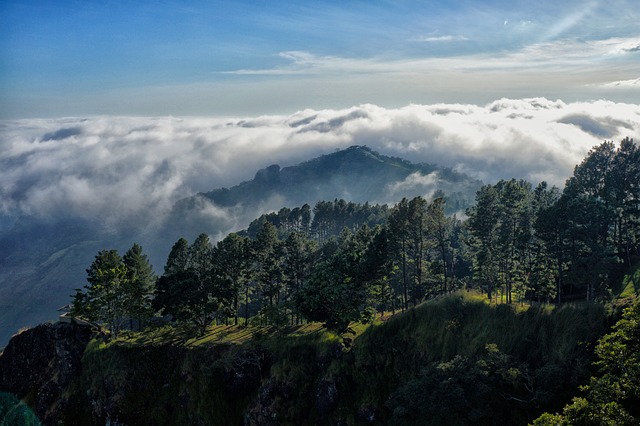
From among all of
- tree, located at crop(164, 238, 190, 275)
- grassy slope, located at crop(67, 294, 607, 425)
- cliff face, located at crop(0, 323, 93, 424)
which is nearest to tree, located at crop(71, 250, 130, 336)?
cliff face, located at crop(0, 323, 93, 424)

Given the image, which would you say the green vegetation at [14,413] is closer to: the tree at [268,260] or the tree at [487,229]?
the tree at [268,260]

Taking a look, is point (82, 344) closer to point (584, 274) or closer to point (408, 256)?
point (408, 256)

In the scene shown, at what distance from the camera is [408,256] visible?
118 m

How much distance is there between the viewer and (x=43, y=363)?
82312 mm

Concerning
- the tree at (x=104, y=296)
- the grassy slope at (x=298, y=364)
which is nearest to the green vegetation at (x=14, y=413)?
the grassy slope at (x=298, y=364)

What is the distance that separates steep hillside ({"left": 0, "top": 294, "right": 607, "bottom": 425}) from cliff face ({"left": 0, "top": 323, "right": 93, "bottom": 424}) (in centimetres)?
40

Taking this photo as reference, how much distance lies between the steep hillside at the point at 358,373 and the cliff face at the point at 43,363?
400 mm

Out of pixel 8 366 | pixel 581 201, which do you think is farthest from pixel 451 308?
pixel 8 366

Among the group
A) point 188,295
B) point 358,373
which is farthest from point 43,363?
point 358,373

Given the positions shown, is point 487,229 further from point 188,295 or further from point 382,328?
point 188,295

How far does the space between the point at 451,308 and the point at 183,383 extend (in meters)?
47.4

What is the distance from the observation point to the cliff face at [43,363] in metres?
79.7

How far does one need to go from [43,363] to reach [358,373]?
60.2 metres

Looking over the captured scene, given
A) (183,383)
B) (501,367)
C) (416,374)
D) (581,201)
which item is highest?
(581,201)
